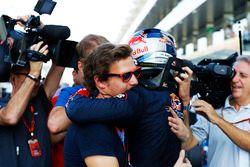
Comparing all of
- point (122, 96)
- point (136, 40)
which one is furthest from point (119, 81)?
point (136, 40)

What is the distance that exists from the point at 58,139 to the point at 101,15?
3018 centimetres

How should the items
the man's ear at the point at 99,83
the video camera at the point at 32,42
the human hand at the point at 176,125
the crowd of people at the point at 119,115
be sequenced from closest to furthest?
the crowd of people at the point at 119,115 < the man's ear at the point at 99,83 < the human hand at the point at 176,125 < the video camera at the point at 32,42

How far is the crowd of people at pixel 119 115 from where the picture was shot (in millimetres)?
1812

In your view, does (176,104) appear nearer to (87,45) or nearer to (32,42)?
(87,45)

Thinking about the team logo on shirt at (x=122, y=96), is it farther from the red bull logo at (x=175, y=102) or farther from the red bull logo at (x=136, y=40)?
the red bull logo at (x=136, y=40)

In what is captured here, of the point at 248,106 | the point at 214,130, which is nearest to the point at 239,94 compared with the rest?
the point at 248,106

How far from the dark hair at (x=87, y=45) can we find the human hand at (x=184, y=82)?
0.65 metres

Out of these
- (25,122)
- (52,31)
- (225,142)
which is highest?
(52,31)

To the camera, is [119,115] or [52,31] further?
[52,31]

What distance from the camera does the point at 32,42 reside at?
2742mm

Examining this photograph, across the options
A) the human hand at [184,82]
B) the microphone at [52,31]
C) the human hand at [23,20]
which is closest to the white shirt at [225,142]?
the human hand at [184,82]

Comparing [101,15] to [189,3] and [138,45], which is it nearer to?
[189,3]

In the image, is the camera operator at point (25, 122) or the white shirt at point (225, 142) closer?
the camera operator at point (25, 122)

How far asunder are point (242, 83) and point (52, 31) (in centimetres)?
133
